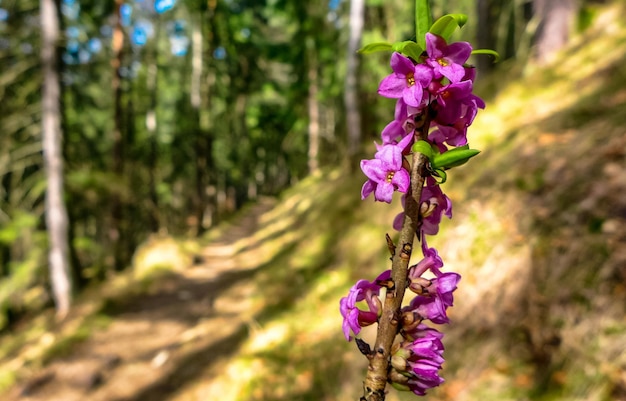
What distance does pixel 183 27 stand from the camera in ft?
82.1

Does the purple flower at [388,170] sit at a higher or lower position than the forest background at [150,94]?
lower

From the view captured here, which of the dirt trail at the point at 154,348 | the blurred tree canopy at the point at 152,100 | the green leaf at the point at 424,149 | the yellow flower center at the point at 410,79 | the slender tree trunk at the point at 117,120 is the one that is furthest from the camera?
the slender tree trunk at the point at 117,120

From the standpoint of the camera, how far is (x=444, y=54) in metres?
0.93

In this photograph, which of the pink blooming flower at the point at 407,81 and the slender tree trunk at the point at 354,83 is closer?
the pink blooming flower at the point at 407,81

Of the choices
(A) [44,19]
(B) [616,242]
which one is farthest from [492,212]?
(A) [44,19]

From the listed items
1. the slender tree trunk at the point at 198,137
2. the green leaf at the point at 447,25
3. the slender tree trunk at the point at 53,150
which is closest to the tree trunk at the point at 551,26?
the green leaf at the point at 447,25

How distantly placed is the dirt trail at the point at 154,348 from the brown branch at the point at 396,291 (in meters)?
6.10

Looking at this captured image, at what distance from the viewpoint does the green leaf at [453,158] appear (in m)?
0.86

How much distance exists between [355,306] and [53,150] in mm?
10611

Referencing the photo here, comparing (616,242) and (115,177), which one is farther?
(115,177)

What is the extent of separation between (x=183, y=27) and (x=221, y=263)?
54.7ft

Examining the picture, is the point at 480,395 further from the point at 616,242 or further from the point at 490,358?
the point at 616,242

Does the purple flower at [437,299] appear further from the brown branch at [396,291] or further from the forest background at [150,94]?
the forest background at [150,94]

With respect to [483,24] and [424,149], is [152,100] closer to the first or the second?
[483,24]
